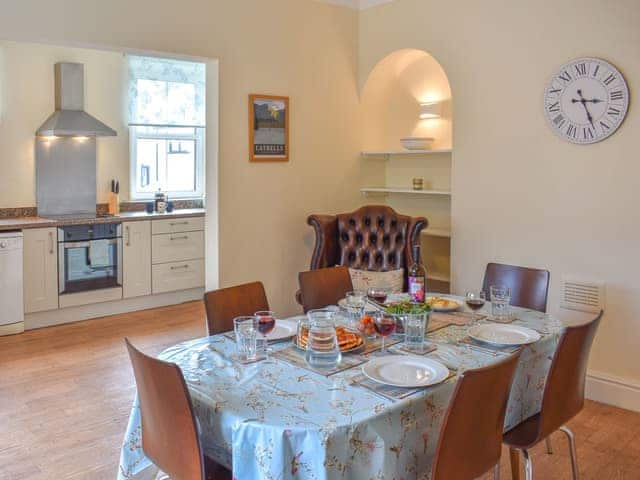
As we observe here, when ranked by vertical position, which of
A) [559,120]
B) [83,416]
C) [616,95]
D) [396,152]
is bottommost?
[83,416]

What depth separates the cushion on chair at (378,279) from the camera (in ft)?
13.8

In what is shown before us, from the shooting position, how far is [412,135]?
16.7 ft

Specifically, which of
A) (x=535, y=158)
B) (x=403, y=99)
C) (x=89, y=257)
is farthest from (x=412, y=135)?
(x=89, y=257)

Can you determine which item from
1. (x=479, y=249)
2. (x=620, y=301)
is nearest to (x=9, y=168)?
(x=479, y=249)

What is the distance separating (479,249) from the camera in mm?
4250

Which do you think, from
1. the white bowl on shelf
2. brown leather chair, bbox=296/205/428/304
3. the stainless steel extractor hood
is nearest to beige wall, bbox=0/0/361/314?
brown leather chair, bbox=296/205/428/304

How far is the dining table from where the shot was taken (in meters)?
1.59

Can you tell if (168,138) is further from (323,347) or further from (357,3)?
(323,347)

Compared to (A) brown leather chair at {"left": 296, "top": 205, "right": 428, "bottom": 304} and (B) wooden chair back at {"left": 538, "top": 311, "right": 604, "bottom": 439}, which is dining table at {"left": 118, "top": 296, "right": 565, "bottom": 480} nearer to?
(B) wooden chair back at {"left": 538, "top": 311, "right": 604, "bottom": 439}

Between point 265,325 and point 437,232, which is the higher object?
point 437,232

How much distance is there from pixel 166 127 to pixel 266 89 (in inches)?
91.5

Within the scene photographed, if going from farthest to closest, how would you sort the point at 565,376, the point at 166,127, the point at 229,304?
the point at 166,127, the point at 229,304, the point at 565,376

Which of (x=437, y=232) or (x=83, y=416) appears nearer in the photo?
(x=83, y=416)

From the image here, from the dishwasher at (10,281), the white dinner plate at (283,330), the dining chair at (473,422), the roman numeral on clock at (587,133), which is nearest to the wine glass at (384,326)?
the white dinner plate at (283,330)
